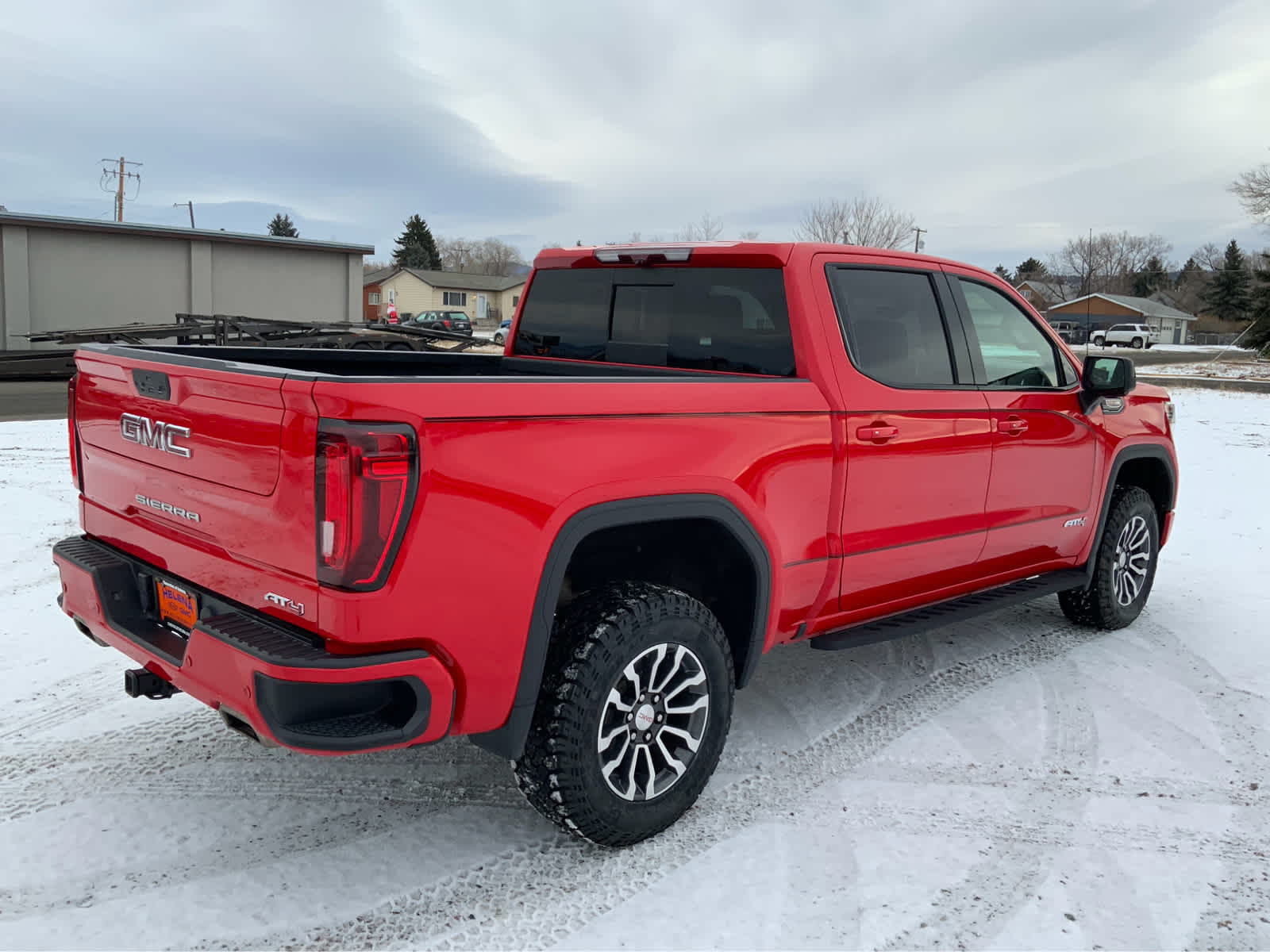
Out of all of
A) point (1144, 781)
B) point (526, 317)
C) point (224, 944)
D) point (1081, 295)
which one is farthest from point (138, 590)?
point (1081, 295)

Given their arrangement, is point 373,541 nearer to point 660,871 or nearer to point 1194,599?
point 660,871

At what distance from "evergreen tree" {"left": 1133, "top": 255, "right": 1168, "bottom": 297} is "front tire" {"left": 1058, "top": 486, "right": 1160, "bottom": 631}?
12584cm

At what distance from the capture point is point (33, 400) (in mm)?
15906

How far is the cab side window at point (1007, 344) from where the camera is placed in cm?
445

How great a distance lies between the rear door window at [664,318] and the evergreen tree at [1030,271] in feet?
430

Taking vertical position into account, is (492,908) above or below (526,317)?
below

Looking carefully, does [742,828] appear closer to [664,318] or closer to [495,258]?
[664,318]

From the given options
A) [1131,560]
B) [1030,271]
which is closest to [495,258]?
[1030,271]

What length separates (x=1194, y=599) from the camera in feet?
20.4

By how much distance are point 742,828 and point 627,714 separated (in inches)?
25.0

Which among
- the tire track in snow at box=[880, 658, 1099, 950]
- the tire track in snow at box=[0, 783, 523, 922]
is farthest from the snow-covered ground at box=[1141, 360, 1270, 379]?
the tire track in snow at box=[0, 783, 523, 922]

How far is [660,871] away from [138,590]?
74.4 inches

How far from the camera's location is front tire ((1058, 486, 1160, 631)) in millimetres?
5340

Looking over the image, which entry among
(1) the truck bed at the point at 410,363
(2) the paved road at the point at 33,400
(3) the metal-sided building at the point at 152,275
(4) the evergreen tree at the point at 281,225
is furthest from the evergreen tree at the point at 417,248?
(1) the truck bed at the point at 410,363
